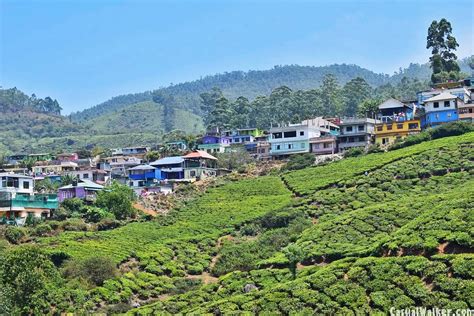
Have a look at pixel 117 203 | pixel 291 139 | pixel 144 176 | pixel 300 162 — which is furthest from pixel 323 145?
pixel 117 203

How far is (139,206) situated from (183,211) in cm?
488

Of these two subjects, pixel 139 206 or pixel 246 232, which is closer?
pixel 246 232

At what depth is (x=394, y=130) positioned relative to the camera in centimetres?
8369

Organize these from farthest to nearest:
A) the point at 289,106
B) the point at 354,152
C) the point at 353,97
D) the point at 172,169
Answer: the point at 353,97 → the point at 289,106 → the point at 172,169 → the point at 354,152

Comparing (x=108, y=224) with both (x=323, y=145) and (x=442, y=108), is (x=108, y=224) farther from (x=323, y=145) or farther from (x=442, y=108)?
(x=442, y=108)

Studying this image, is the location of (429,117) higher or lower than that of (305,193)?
higher

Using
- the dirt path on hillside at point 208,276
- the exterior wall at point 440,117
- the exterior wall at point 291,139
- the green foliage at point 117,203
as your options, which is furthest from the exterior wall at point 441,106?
the green foliage at point 117,203

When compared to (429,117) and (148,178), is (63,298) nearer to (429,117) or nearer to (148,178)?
(148,178)

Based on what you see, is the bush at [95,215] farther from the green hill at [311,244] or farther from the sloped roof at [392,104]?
the sloped roof at [392,104]

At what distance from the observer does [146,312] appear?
41.6 m

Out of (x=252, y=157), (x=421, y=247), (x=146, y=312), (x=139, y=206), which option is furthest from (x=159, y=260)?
(x=252, y=157)

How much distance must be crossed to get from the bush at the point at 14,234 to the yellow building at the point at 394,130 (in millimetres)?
43052

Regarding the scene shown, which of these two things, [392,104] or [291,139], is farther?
[392,104]

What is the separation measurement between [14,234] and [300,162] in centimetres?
3567
